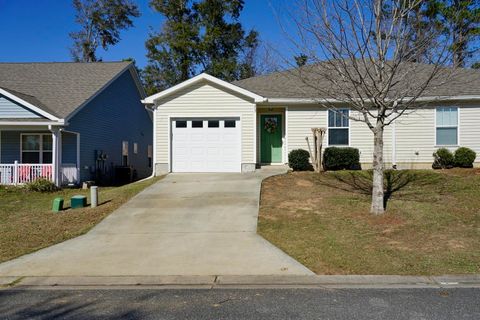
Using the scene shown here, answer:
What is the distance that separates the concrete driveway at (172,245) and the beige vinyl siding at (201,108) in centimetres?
463

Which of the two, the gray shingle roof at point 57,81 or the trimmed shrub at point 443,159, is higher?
the gray shingle roof at point 57,81

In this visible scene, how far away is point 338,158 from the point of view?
16.1 m

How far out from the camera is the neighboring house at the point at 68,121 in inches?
652

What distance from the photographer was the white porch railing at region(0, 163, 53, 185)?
16438 millimetres

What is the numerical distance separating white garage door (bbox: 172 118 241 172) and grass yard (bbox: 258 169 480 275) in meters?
3.31

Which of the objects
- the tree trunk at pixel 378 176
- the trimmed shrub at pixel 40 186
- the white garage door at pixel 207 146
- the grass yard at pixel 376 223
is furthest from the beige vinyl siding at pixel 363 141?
the trimmed shrub at pixel 40 186

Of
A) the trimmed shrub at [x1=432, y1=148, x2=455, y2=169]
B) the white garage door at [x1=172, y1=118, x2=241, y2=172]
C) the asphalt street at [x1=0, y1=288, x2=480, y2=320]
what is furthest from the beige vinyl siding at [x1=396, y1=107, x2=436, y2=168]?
the asphalt street at [x1=0, y1=288, x2=480, y2=320]

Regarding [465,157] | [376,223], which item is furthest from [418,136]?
[376,223]

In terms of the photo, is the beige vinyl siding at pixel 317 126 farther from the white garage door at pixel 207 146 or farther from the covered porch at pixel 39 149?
the covered porch at pixel 39 149

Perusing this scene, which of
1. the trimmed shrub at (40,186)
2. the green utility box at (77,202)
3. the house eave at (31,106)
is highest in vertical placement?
the house eave at (31,106)

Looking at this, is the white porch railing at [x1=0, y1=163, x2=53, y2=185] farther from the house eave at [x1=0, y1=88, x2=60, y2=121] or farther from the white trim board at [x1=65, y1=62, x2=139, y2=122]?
the white trim board at [x1=65, y1=62, x2=139, y2=122]

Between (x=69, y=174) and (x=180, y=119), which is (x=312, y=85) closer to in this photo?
(x=180, y=119)

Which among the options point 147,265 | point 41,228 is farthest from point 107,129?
point 147,265

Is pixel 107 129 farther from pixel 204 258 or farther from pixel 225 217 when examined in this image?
pixel 204 258
